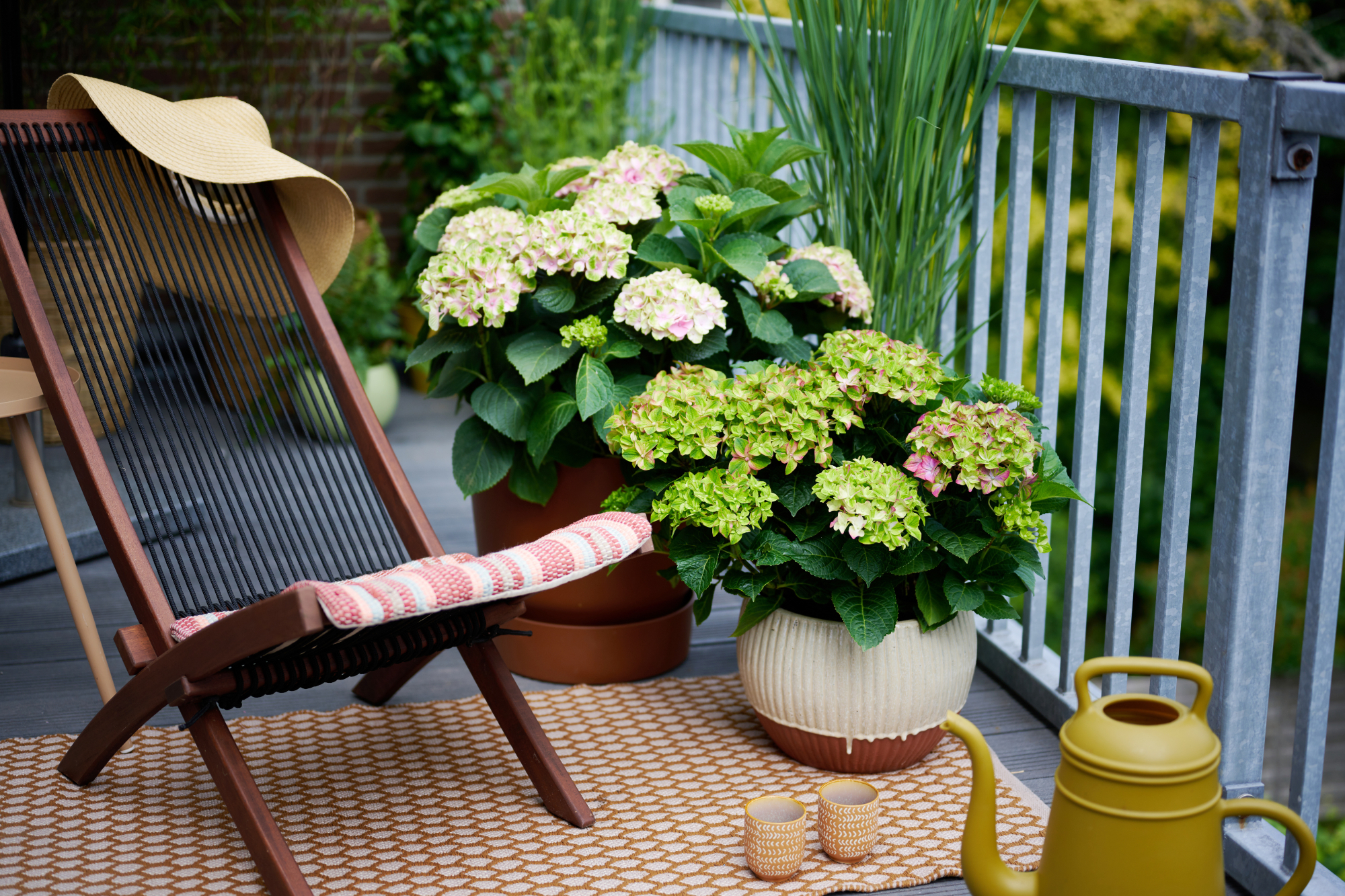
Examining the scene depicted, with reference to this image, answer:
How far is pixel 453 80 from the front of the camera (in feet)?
14.1

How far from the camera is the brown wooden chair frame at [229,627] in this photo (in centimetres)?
156

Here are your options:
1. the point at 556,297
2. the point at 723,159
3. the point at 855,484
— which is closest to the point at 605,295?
the point at 556,297

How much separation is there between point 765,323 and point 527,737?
831 millimetres

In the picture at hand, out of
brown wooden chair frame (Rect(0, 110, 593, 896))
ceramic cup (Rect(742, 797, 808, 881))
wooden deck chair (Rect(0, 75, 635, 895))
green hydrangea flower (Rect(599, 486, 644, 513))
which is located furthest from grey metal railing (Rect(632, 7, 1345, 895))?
brown wooden chair frame (Rect(0, 110, 593, 896))

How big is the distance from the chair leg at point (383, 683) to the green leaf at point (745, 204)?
943 mm

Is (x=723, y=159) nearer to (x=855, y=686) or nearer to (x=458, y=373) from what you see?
(x=458, y=373)

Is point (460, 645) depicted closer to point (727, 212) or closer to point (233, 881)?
point (233, 881)

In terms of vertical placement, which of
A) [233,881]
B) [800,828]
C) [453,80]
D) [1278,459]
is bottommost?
[233,881]

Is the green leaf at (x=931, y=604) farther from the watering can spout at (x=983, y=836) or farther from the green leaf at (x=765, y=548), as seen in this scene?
the watering can spout at (x=983, y=836)

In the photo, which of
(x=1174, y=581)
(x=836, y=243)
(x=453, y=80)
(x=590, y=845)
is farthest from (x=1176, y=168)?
(x=590, y=845)

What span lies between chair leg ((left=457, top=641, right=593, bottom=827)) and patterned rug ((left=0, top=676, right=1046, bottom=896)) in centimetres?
4

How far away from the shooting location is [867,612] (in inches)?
72.5

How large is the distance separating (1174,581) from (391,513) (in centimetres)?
125

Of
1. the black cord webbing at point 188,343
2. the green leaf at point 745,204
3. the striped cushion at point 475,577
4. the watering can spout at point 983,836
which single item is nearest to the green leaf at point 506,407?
the black cord webbing at point 188,343
